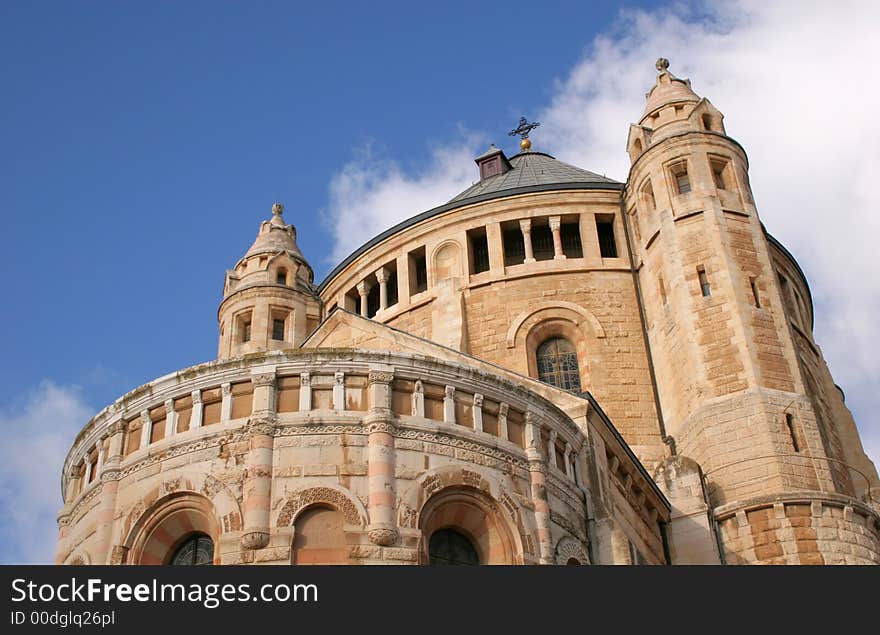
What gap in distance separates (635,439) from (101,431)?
1540 centimetres

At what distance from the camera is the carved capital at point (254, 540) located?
16500 mm

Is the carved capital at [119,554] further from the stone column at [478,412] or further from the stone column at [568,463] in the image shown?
the stone column at [568,463]

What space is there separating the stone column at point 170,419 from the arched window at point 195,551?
1.82 metres

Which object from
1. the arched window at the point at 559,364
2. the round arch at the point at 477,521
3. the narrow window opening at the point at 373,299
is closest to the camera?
the round arch at the point at 477,521

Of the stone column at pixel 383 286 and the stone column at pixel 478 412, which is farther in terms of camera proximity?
the stone column at pixel 383 286

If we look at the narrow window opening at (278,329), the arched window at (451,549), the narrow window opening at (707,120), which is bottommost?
the arched window at (451,549)

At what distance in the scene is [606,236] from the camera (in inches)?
1399

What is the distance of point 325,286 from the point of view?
38500 mm

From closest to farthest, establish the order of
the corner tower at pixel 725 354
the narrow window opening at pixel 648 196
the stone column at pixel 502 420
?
the stone column at pixel 502 420 → the corner tower at pixel 725 354 → the narrow window opening at pixel 648 196

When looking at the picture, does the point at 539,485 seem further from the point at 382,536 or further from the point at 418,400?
the point at 382,536

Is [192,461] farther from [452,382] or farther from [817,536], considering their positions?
[817,536]

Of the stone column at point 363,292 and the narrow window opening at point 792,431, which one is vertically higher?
the stone column at point 363,292

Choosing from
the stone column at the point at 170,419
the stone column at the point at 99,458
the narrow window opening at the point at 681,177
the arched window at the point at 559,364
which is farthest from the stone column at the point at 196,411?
the narrow window opening at the point at 681,177

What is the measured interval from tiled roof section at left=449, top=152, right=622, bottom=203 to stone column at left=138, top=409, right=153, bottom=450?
19.1 m
